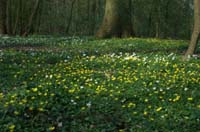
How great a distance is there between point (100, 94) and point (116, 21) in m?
13.9

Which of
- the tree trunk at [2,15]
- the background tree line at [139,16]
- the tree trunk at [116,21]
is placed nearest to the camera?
the tree trunk at [116,21]

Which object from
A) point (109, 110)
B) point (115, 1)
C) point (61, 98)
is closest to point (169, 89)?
point (109, 110)

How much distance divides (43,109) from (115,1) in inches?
631

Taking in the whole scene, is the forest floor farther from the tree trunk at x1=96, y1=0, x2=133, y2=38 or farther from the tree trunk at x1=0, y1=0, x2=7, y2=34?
the tree trunk at x1=0, y1=0, x2=7, y2=34

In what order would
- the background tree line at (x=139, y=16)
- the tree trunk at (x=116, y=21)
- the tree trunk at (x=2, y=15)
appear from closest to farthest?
the tree trunk at (x=116, y=21) → the tree trunk at (x=2, y=15) → the background tree line at (x=139, y=16)

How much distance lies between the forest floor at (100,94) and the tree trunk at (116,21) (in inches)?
376

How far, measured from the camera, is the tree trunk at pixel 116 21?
69.9 feet

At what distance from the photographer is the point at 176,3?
43750 millimetres

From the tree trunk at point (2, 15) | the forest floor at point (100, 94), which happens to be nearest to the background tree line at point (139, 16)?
the tree trunk at point (2, 15)

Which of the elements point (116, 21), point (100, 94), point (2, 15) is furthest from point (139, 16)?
point (100, 94)

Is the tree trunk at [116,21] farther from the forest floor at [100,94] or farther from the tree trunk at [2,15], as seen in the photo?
the forest floor at [100,94]

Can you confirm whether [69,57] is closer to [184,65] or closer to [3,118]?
[184,65]

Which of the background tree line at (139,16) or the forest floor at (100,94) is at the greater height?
the background tree line at (139,16)

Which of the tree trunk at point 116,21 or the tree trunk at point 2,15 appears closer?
the tree trunk at point 116,21
